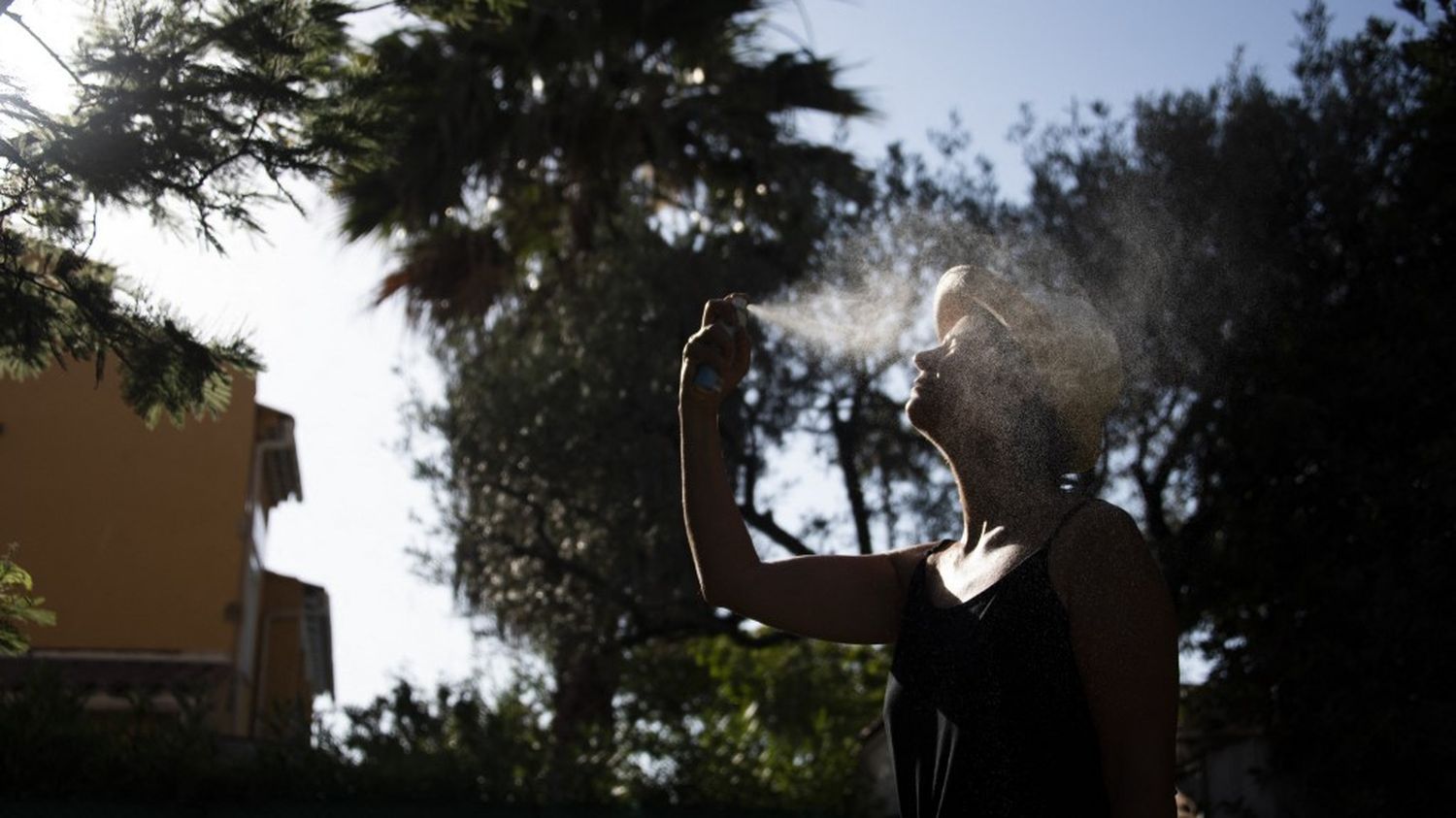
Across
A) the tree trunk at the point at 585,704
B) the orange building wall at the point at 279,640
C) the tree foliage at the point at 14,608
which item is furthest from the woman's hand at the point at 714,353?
the orange building wall at the point at 279,640

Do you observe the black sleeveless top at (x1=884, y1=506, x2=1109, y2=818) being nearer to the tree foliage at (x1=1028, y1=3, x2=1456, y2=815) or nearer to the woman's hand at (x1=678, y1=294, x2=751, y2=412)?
the woman's hand at (x1=678, y1=294, x2=751, y2=412)

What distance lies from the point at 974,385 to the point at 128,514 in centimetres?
1155

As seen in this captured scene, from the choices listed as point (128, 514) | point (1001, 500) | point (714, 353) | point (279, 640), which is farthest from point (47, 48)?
point (279, 640)

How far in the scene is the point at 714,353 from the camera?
2297 millimetres

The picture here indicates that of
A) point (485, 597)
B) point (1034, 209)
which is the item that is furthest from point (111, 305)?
point (485, 597)

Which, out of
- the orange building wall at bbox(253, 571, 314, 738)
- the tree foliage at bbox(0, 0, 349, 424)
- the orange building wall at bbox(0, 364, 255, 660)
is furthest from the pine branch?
the orange building wall at bbox(253, 571, 314, 738)

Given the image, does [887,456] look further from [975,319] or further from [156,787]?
[975,319]

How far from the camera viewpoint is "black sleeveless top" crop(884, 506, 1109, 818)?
1953mm

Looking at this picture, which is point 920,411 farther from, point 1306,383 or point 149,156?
point 1306,383

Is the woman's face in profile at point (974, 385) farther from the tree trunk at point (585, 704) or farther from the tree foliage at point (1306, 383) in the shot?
the tree trunk at point (585, 704)

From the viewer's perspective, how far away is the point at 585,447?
38.2 feet

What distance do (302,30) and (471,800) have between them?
17.5ft

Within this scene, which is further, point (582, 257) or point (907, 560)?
point (582, 257)

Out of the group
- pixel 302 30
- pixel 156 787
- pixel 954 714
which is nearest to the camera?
pixel 954 714
